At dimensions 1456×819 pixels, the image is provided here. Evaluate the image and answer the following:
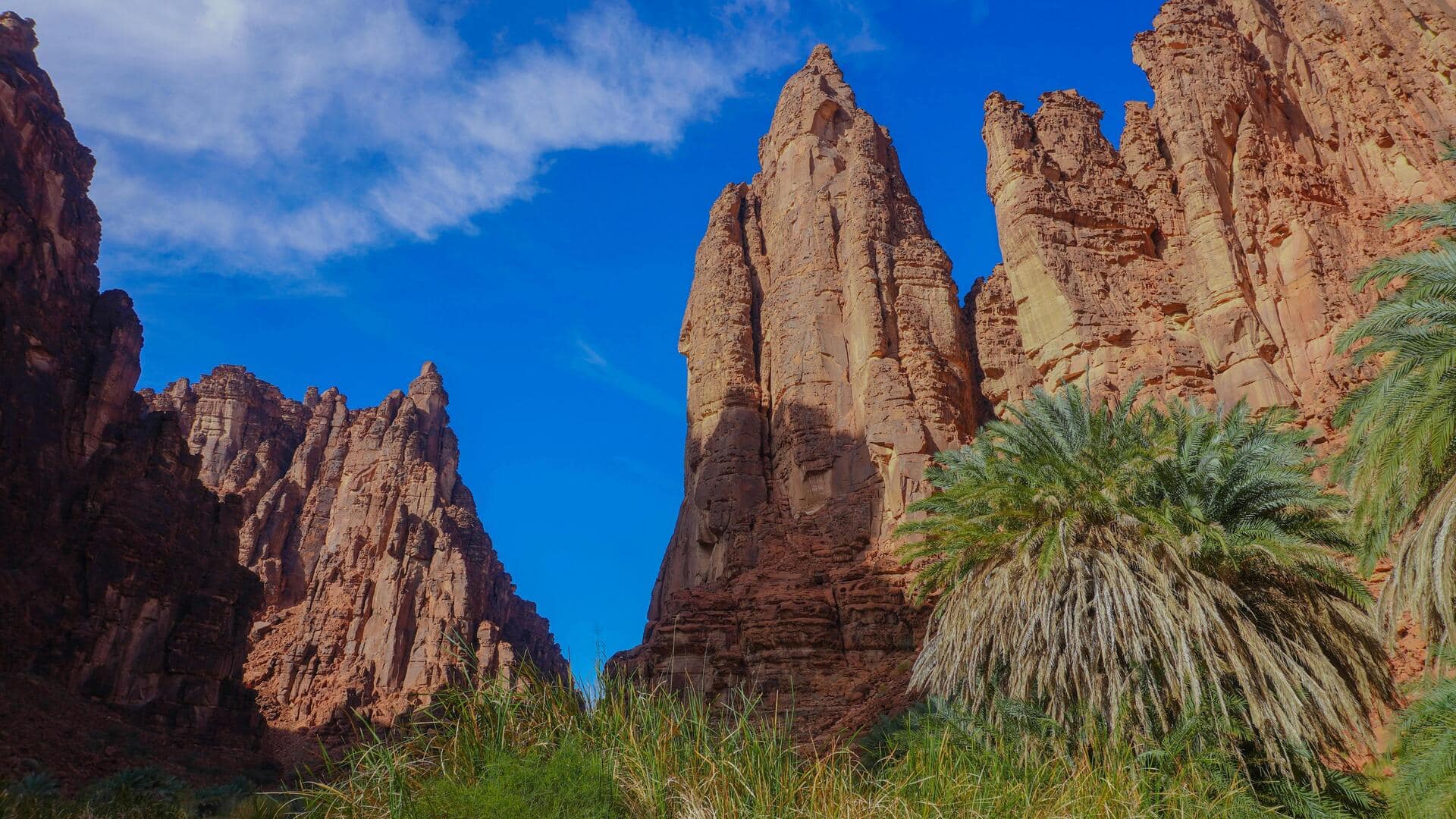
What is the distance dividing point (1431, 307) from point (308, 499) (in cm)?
8442

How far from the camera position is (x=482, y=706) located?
11406mm

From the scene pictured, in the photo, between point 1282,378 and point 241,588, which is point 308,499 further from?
point 1282,378

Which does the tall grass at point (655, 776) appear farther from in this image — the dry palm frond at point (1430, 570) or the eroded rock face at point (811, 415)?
the eroded rock face at point (811, 415)

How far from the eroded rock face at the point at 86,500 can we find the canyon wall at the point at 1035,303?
77.8 ft

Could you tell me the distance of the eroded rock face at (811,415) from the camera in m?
27.9

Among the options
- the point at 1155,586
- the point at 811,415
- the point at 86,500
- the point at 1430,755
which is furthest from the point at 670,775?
the point at 86,500

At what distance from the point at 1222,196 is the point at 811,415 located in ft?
52.8

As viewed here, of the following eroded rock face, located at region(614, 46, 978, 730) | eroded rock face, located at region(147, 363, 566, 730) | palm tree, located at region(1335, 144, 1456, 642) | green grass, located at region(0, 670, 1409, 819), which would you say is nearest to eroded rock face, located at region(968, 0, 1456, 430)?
eroded rock face, located at region(614, 46, 978, 730)

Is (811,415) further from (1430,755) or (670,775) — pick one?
(670,775)

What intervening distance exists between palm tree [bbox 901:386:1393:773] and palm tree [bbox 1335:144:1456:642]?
191 cm

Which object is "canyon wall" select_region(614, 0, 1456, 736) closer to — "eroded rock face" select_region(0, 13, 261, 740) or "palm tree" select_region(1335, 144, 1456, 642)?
"palm tree" select_region(1335, 144, 1456, 642)

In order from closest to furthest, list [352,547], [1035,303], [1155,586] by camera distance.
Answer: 1. [1155,586]
2. [1035,303]
3. [352,547]

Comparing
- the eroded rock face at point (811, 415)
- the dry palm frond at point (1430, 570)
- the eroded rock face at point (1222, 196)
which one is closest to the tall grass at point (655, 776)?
the dry palm frond at point (1430, 570)

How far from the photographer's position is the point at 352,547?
73.6m
